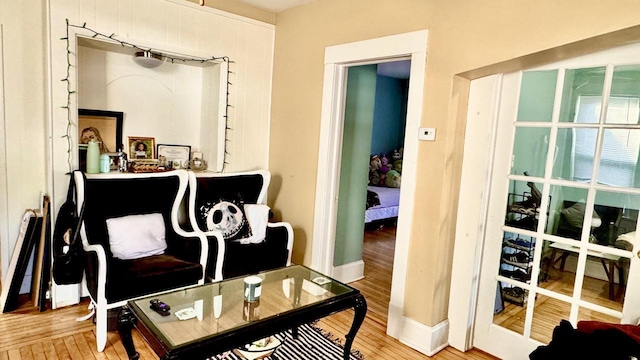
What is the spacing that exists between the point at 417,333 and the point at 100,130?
299cm

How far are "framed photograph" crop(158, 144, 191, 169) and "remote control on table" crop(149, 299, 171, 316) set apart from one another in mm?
1846

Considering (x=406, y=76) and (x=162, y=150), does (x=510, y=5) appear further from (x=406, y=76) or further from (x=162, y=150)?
(x=406, y=76)

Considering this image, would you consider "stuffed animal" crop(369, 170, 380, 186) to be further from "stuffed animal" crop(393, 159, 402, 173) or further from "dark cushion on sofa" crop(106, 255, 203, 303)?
"dark cushion on sofa" crop(106, 255, 203, 303)

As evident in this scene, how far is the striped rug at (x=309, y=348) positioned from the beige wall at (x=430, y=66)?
1.87ft

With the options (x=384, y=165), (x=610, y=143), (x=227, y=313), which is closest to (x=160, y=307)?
(x=227, y=313)

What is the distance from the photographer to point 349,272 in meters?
3.82

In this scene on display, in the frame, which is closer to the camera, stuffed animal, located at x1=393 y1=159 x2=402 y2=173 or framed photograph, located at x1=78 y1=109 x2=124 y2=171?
framed photograph, located at x1=78 y1=109 x2=124 y2=171

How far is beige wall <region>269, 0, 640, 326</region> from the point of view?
79.4 inches

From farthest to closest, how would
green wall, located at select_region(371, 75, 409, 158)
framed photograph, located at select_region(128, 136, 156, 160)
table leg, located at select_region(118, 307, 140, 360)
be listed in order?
green wall, located at select_region(371, 75, 409, 158) → framed photograph, located at select_region(128, 136, 156, 160) → table leg, located at select_region(118, 307, 140, 360)

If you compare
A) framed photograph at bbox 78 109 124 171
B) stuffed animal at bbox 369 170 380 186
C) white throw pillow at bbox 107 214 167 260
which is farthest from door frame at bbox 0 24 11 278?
stuffed animal at bbox 369 170 380 186

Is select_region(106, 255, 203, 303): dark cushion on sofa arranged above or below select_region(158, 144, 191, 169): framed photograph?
below

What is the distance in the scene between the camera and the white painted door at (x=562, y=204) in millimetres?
2027

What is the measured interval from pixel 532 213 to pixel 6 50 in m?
3.76

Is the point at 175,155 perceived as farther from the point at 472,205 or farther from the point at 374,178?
the point at 374,178
